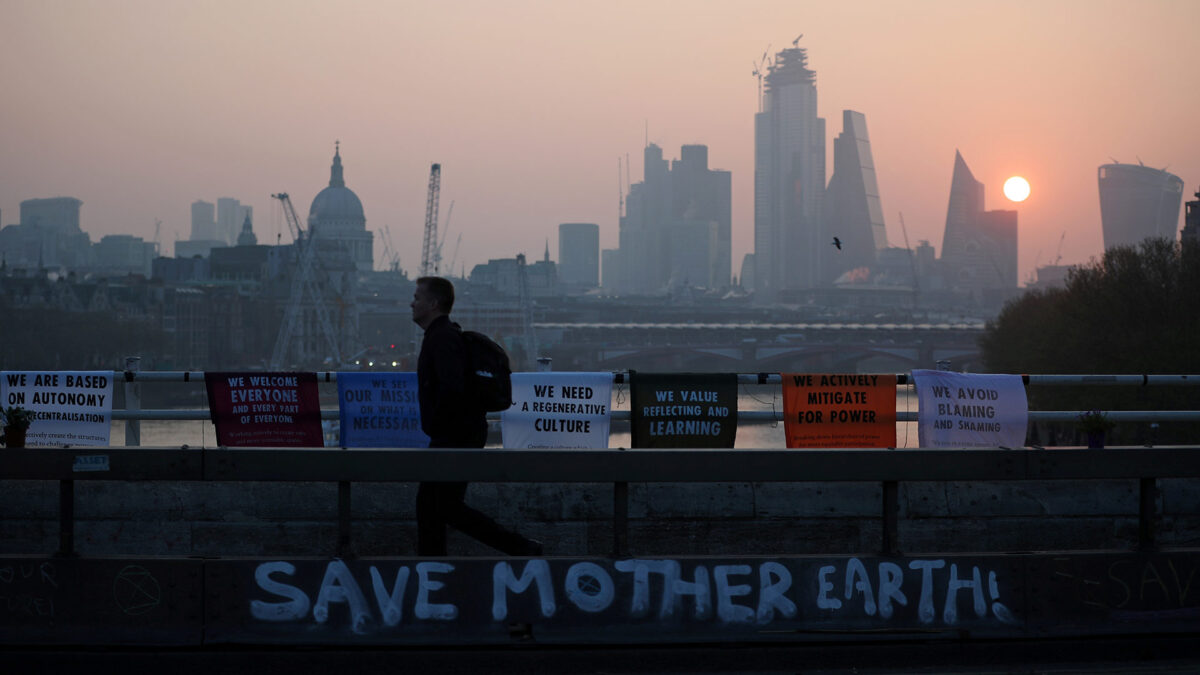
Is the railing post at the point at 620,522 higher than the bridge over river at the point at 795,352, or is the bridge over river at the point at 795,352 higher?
the bridge over river at the point at 795,352

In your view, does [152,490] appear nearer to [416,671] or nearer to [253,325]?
[416,671]

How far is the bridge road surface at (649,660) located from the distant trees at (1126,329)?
48.2m

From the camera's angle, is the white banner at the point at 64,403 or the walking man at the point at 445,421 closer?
the walking man at the point at 445,421

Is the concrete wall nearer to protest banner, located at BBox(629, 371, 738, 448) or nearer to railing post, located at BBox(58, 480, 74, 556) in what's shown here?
protest banner, located at BBox(629, 371, 738, 448)

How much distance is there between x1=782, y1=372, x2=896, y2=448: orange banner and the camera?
11258 mm

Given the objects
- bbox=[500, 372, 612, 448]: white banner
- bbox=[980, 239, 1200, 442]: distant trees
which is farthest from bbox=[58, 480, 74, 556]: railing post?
bbox=[980, 239, 1200, 442]: distant trees

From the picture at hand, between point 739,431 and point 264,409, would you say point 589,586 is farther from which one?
point 739,431

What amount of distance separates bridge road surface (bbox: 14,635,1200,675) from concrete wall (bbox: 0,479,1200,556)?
2.30 m

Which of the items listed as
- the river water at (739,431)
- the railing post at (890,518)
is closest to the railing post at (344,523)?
the railing post at (890,518)

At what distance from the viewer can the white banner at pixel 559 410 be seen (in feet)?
36.4

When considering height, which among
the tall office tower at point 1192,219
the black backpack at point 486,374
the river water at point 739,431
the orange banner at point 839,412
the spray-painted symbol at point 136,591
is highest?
the tall office tower at point 1192,219

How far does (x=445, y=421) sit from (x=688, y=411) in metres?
3.86

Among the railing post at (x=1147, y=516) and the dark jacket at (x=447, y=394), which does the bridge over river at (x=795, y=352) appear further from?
the dark jacket at (x=447, y=394)

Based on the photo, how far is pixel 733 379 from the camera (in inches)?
427
